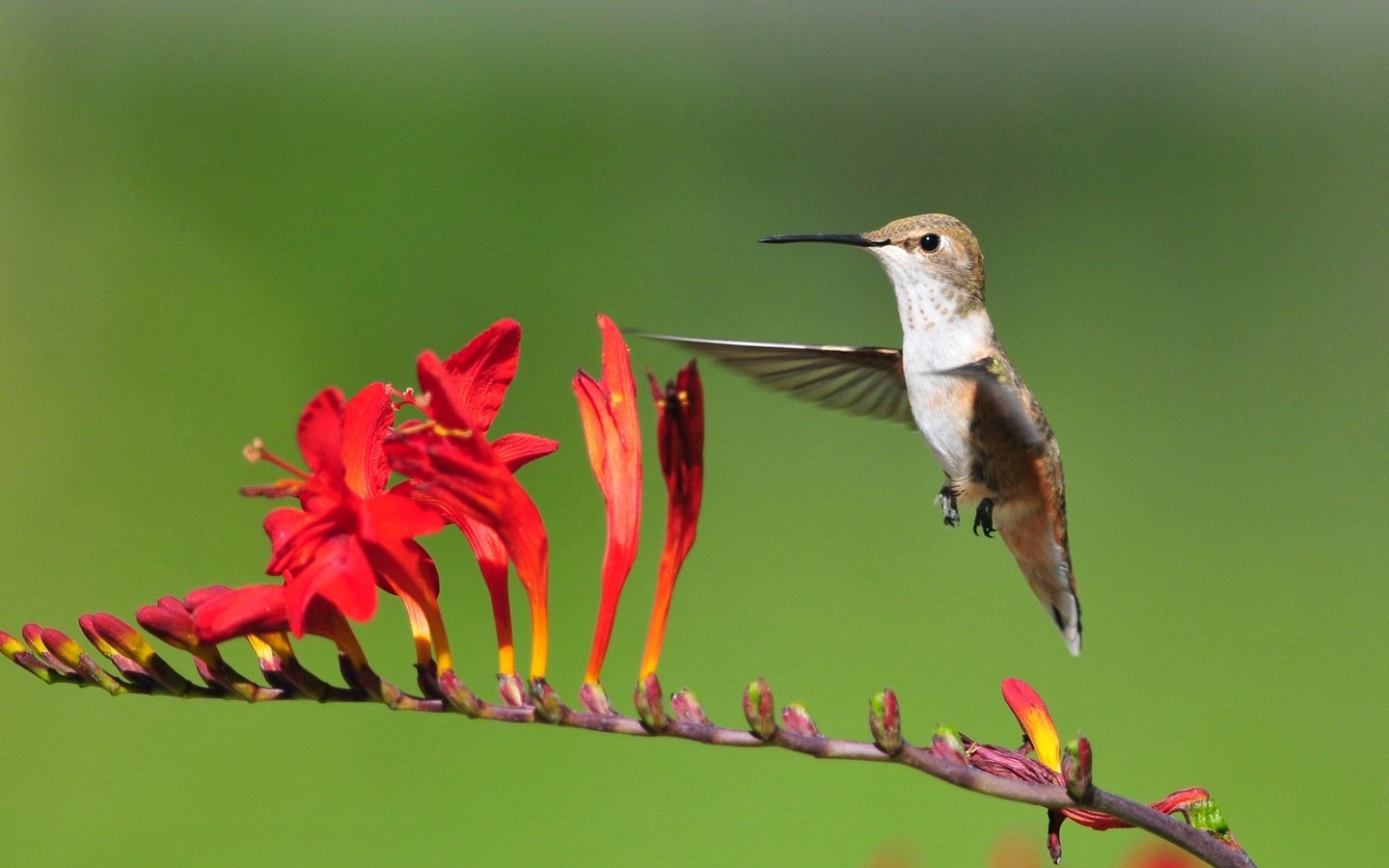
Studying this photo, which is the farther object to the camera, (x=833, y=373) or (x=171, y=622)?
(x=833, y=373)

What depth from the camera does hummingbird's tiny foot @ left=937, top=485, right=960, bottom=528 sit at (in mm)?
2068

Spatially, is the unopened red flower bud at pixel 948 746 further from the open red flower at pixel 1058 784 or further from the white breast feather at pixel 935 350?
the white breast feather at pixel 935 350

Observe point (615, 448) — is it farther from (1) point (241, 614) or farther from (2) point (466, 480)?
(1) point (241, 614)

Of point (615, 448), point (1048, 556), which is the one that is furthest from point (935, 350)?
point (615, 448)

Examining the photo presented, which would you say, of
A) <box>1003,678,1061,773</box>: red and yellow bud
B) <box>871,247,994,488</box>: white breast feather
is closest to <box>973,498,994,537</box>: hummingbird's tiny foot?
<box>871,247,994,488</box>: white breast feather

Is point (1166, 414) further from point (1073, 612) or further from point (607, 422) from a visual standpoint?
point (607, 422)

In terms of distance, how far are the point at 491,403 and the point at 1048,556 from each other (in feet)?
3.15

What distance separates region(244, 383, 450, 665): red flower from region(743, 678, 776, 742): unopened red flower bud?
1.14 ft

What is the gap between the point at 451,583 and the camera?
314 inches

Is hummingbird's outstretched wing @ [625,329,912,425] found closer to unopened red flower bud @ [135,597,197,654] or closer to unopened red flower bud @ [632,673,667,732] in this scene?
unopened red flower bud @ [632,673,667,732]

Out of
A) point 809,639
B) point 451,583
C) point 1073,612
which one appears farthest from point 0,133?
point 1073,612

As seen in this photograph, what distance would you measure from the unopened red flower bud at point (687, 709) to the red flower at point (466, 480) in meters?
0.15

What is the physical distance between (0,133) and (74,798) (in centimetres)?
460

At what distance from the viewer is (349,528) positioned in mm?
1381
